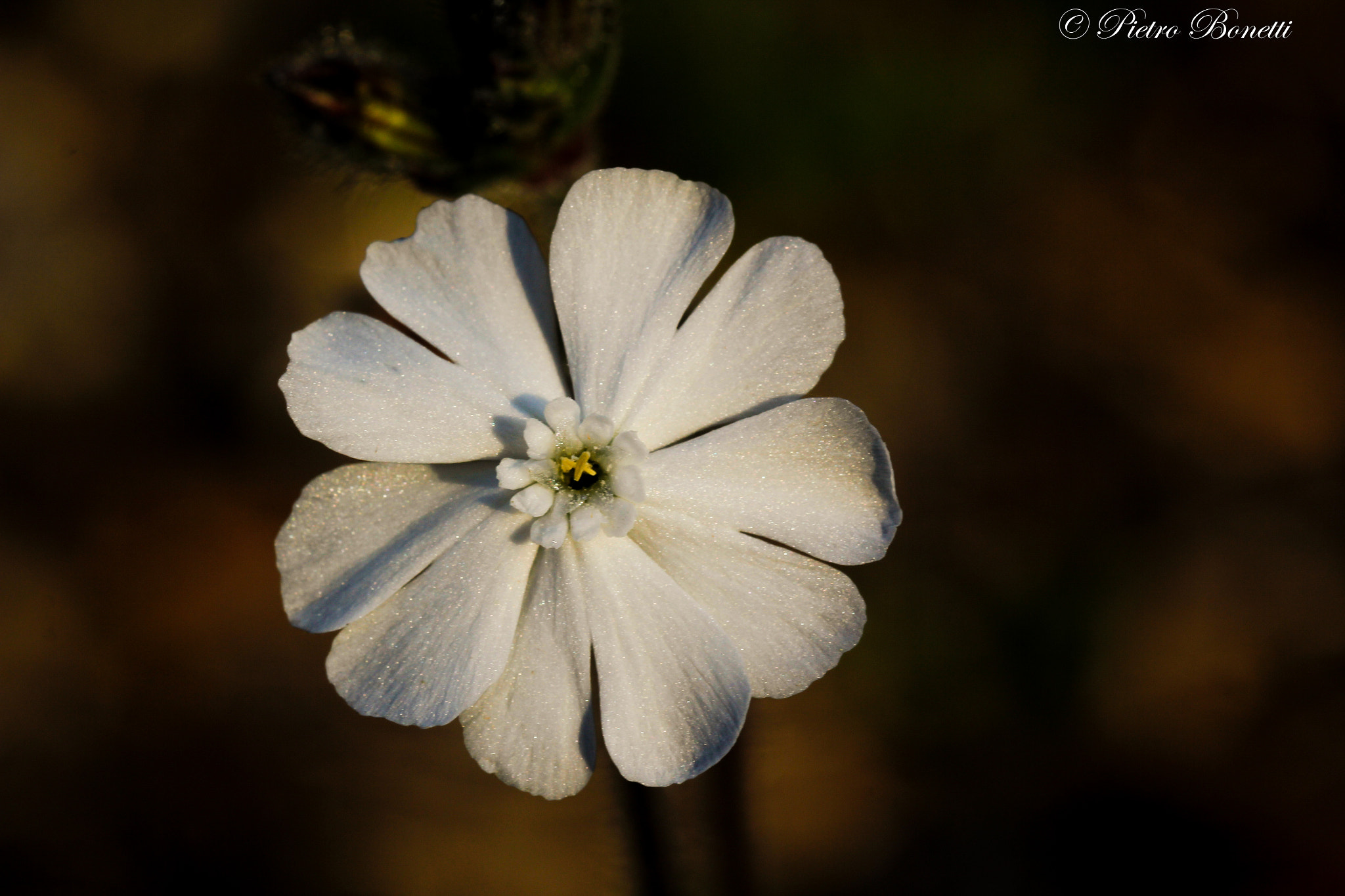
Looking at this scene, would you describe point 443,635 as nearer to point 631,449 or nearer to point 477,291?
point 631,449

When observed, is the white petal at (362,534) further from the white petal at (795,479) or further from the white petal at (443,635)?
the white petal at (795,479)

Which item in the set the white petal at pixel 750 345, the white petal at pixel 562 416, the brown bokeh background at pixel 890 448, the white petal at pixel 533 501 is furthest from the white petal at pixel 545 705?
the brown bokeh background at pixel 890 448

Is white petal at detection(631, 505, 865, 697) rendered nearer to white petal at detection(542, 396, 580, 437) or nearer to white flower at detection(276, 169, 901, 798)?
white flower at detection(276, 169, 901, 798)

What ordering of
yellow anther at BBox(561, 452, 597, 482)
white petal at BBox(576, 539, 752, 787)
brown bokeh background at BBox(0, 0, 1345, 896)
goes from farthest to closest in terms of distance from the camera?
brown bokeh background at BBox(0, 0, 1345, 896) → yellow anther at BBox(561, 452, 597, 482) → white petal at BBox(576, 539, 752, 787)

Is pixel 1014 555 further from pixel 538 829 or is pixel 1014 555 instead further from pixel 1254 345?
pixel 538 829

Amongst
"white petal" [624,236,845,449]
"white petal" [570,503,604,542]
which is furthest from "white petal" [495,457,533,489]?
Answer: "white petal" [624,236,845,449]

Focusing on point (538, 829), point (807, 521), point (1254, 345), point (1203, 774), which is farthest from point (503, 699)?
point (1254, 345)

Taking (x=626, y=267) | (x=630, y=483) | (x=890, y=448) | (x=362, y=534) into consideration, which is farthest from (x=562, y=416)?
(x=890, y=448)
